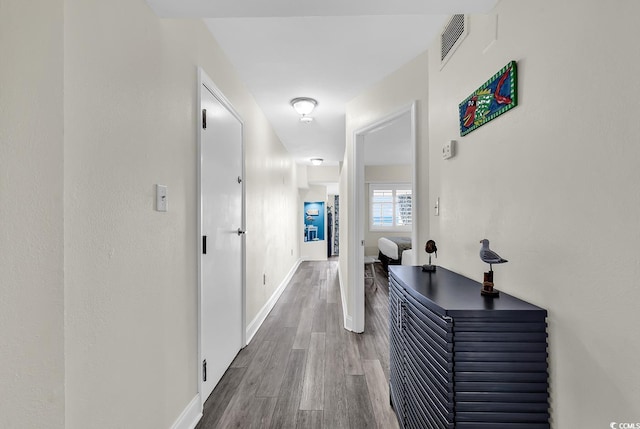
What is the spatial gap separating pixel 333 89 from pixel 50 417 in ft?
9.26

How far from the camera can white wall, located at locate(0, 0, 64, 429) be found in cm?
74

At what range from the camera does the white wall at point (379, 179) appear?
720cm

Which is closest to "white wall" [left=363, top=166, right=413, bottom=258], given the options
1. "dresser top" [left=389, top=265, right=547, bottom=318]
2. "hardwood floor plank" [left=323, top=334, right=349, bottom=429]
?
"hardwood floor plank" [left=323, top=334, right=349, bottom=429]

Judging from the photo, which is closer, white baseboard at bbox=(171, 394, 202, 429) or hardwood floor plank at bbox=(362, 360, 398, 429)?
white baseboard at bbox=(171, 394, 202, 429)

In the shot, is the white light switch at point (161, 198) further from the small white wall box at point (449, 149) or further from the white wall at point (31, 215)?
the small white wall box at point (449, 149)

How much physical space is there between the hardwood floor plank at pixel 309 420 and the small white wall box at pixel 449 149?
5.67 feet

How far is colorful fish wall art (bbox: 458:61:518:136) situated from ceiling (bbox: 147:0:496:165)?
354 millimetres

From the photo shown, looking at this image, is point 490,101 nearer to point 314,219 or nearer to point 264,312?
point 264,312

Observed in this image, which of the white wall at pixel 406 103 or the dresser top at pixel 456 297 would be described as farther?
the white wall at pixel 406 103

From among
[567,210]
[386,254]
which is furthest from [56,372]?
[386,254]

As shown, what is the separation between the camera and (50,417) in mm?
811

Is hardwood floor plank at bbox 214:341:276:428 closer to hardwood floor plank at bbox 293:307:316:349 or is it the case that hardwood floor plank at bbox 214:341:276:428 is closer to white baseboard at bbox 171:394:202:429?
white baseboard at bbox 171:394:202:429

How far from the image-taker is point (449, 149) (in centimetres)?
173

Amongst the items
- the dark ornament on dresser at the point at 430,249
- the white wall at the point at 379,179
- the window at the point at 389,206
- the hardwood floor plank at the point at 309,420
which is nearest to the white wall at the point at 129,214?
the hardwood floor plank at the point at 309,420
